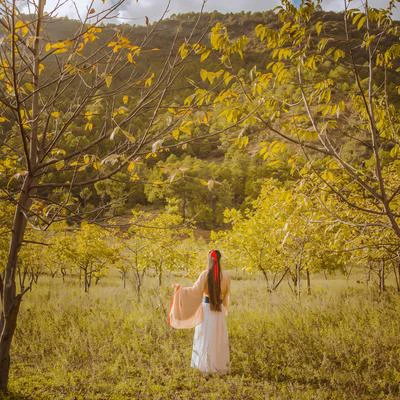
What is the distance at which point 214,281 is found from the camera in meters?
5.89

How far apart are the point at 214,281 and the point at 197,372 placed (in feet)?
5.18

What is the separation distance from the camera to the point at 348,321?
8.31m

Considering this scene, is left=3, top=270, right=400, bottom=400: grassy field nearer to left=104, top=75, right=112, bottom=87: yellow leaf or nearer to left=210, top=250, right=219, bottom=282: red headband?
left=210, top=250, right=219, bottom=282: red headband

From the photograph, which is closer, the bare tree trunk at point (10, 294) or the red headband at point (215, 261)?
the bare tree trunk at point (10, 294)

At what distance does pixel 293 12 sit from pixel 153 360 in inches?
236

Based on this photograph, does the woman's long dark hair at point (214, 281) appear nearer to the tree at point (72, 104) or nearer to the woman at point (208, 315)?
the woman at point (208, 315)

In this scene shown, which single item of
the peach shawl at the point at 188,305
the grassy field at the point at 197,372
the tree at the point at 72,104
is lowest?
the grassy field at the point at 197,372

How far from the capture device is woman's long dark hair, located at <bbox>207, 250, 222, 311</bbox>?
5.86 meters

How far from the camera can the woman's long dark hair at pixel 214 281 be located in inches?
231

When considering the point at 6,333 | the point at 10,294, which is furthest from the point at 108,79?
the point at 6,333

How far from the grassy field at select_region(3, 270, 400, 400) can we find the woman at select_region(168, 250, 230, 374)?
0.30 m

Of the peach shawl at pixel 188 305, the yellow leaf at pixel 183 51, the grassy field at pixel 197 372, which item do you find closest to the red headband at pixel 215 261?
the peach shawl at pixel 188 305

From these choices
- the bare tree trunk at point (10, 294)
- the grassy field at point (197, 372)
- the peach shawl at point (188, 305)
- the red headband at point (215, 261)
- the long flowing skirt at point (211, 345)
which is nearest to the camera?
the bare tree trunk at point (10, 294)

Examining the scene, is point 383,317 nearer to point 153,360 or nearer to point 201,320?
point 201,320
